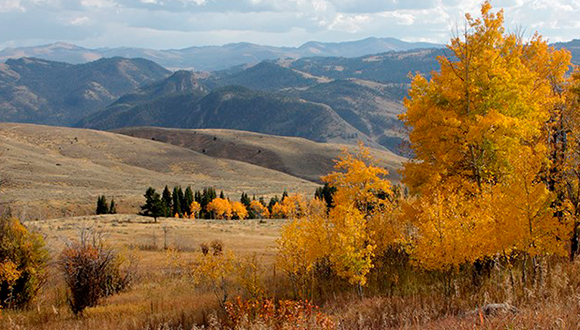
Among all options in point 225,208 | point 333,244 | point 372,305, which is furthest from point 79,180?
point 372,305

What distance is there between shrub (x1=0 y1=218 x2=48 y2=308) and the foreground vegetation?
271 millimetres

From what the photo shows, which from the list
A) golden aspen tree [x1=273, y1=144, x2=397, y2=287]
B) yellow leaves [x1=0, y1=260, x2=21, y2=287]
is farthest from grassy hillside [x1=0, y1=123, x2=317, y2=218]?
golden aspen tree [x1=273, y1=144, x2=397, y2=287]

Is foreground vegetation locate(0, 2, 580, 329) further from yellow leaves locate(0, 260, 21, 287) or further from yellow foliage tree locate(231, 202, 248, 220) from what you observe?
yellow foliage tree locate(231, 202, 248, 220)

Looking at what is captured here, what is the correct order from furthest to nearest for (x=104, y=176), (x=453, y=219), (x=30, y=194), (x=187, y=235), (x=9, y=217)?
(x=104, y=176), (x=30, y=194), (x=187, y=235), (x=9, y=217), (x=453, y=219)

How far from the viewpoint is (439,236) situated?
1112cm

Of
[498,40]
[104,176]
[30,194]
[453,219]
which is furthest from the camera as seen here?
[104,176]

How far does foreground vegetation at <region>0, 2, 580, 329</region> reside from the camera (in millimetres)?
10672

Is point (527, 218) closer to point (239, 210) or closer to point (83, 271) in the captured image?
point (83, 271)

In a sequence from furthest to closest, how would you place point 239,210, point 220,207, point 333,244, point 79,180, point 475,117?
point 79,180 < point 239,210 < point 220,207 < point 475,117 < point 333,244

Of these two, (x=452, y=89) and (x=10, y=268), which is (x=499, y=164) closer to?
(x=452, y=89)

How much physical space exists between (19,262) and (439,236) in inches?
578

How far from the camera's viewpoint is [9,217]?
1634 centimetres

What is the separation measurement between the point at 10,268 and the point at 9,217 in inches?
105

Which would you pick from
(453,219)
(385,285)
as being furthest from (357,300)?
(453,219)
